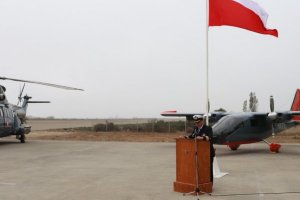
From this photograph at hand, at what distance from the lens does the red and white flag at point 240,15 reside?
10.3m

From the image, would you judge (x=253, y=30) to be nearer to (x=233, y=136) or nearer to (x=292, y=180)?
(x=292, y=180)

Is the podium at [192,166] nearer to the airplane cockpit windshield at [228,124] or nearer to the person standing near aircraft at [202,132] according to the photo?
the person standing near aircraft at [202,132]

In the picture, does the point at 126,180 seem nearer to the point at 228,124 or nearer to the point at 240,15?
the point at 240,15

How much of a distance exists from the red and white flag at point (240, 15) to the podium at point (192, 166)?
389 centimetres

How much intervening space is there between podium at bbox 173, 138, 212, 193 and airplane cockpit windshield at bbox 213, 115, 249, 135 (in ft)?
29.9

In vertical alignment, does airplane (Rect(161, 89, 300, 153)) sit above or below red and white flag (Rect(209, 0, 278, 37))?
below

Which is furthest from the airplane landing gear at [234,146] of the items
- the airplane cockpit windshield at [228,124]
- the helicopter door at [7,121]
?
the helicopter door at [7,121]

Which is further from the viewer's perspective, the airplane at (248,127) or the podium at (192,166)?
the airplane at (248,127)

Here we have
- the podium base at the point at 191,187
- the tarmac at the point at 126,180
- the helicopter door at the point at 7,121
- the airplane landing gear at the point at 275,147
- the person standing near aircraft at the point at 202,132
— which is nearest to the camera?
the tarmac at the point at 126,180

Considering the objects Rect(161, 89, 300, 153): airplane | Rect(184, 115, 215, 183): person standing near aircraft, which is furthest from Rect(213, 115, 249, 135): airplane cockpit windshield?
Rect(184, 115, 215, 183): person standing near aircraft

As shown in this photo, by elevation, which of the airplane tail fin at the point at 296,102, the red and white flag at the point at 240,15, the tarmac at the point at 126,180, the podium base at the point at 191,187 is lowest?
the tarmac at the point at 126,180

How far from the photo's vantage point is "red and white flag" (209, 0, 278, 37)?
1034 centimetres

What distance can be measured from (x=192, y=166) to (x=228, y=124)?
9998mm

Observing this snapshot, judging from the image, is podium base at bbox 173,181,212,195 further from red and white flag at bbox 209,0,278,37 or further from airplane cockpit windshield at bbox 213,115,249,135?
airplane cockpit windshield at bbox 213,115,249,135
